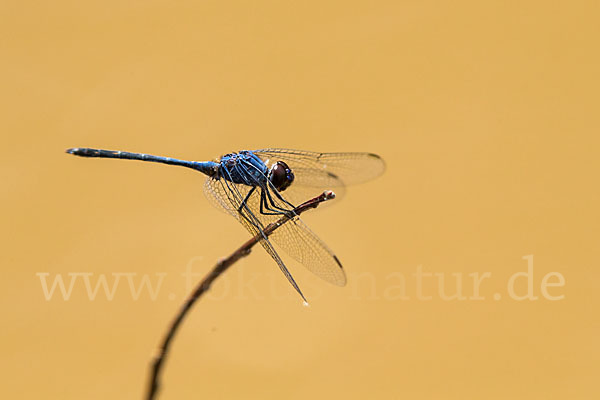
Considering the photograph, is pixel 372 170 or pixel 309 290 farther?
pixel 309 290

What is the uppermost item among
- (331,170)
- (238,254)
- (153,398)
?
(331,170)

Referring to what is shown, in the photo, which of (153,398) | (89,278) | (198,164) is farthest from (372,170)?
A: (89,278)

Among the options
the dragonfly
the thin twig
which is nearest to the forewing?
the dragonfly

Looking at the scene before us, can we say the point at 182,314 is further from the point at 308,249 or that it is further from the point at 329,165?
the point at 329,165

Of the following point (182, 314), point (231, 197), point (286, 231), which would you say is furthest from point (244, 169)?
point (182, 314)

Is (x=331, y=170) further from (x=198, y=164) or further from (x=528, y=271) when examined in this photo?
(x=528, y=271)

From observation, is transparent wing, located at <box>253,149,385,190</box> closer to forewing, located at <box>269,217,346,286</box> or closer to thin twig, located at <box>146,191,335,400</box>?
forewing, located at <box>269,217,346,286</box>

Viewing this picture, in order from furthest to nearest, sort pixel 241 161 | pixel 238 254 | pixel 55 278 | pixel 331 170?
pixel 55 278 < pixel 331 170 < pixel 241 161 < pixel 238 254
